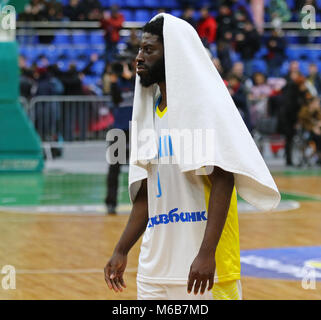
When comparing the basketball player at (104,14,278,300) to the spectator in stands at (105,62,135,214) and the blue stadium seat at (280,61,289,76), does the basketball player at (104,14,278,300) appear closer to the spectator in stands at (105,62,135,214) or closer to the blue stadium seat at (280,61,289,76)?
the spectator in stands at (105,62,135,214)

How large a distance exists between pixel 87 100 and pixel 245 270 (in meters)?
14.3

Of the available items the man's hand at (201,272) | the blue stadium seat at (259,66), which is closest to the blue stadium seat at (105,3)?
the blue stadium seat at (259,66)

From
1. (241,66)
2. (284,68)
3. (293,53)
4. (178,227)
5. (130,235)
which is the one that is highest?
(178,227)

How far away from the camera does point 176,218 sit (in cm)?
373

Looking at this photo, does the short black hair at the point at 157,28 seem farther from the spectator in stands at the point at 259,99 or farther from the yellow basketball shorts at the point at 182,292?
the spectator in stands at the point at 259,99

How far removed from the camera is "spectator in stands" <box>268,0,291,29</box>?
88.5ft

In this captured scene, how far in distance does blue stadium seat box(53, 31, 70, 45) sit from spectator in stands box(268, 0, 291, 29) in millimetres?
6354

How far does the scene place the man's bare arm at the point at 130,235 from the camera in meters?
4.04

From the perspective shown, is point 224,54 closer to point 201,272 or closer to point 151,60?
point 151,60

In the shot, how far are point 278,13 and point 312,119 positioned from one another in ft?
22.2

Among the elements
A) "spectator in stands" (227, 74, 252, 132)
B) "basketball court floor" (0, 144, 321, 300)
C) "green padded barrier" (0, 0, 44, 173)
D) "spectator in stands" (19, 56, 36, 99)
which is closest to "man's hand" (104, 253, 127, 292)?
"basketball court floor" (0, 144, 321, 300)

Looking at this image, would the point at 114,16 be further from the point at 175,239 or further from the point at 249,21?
the point at 175,239

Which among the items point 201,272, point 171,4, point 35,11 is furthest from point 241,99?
point 201,272

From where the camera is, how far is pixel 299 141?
70.9 feet
